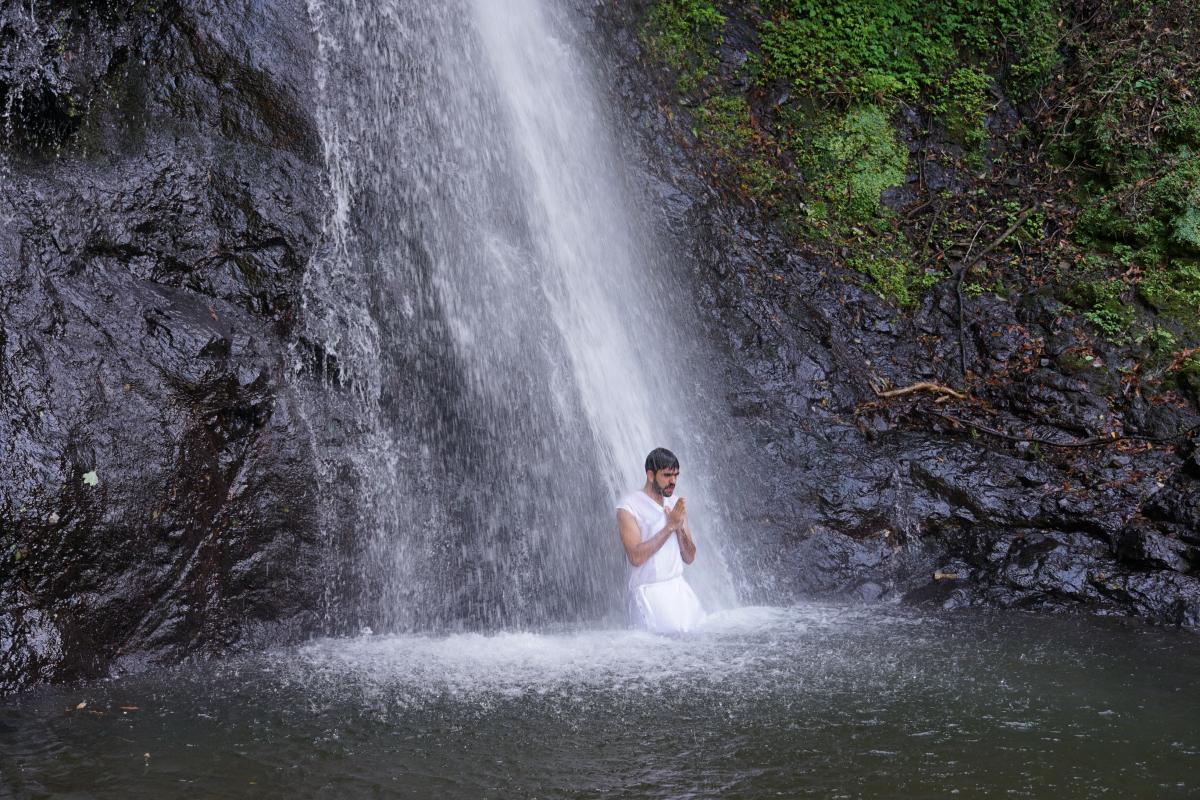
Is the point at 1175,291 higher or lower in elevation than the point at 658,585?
higher

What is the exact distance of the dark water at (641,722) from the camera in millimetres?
3961

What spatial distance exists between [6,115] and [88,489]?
9.44 ft

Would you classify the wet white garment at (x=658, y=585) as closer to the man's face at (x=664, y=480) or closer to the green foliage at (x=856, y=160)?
the man's face at (x=664, y=480)

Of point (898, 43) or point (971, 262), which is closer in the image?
point (971, 262)

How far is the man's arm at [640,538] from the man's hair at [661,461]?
0.34m

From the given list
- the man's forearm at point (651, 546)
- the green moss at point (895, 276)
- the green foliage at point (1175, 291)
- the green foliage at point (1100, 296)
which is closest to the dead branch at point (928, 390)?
the green moss at point (895, 276)

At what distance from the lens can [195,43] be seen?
7840 mm

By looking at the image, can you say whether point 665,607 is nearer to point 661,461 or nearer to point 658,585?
point 658,585

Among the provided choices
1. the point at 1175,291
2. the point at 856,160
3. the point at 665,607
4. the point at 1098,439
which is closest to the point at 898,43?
the point at 856,160

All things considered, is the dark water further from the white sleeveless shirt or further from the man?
the white sleeveless shirt

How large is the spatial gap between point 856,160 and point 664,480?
7067mm

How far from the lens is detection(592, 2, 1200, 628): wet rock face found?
821 cm

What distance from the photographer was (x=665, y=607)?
6656 mm

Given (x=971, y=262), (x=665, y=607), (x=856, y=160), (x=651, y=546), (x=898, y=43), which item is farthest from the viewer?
(x=898, y=43)
